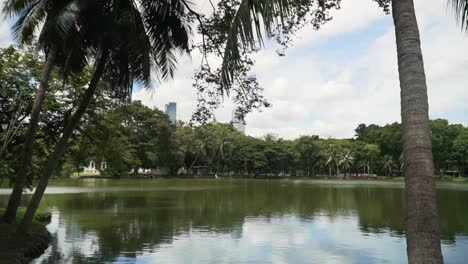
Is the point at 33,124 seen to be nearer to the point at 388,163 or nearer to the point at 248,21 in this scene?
the point at 248,21

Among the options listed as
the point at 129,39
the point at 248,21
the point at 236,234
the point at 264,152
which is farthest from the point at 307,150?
the point at 248,21

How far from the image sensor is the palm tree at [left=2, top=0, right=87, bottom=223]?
38.5 ft

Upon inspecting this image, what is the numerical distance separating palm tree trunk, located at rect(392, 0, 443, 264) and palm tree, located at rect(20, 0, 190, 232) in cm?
785

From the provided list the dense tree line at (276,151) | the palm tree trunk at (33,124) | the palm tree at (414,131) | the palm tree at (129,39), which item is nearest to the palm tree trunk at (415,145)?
the palm tree at (414,131)

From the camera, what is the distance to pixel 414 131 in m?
4.69

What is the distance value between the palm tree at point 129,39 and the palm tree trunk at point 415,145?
785 cm

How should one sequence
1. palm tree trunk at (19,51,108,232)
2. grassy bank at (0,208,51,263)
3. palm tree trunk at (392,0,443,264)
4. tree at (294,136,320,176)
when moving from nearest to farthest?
palm tree trunk at (392,0,443,264) → grassy bank at (0,208,51,263) → palm tree trunk at (19,51,108,232) → tree at (294,136,320,176)

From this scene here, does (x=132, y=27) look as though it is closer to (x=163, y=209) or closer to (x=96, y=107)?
(x=96, y=107)

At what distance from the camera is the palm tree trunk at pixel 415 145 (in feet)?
14.4

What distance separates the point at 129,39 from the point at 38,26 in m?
4.11

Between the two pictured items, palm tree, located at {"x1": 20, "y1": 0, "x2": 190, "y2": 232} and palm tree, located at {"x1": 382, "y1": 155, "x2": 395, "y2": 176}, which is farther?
palm tree, located at {"x1": 382, "y1": 155, "x2": 395, "y2": 176}

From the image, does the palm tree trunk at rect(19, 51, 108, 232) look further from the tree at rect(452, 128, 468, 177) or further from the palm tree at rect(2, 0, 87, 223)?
the tree at rect(452, 128, 468, 177)

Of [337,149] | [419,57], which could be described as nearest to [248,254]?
[419,57]

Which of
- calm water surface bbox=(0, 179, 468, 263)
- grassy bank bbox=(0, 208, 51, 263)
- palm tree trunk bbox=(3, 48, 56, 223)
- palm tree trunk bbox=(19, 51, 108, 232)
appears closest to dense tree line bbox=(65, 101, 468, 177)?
calm water surface bbox=(0, 179, 468, 263)
